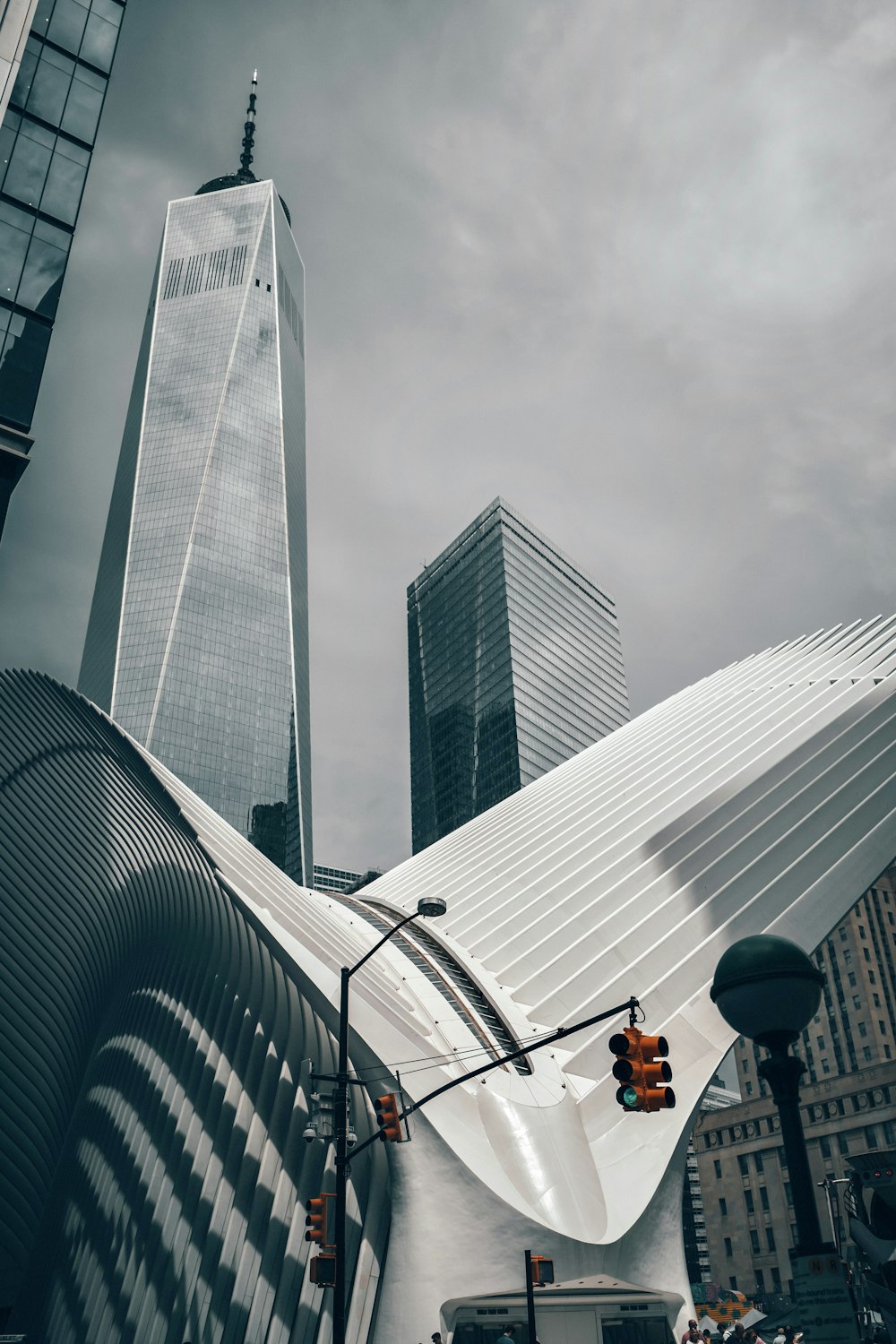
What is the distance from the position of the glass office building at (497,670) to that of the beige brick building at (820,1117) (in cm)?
5820

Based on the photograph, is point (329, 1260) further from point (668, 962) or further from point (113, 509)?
point (113, 509)

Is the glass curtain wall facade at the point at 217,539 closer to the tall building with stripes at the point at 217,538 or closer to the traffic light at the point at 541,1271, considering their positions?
the tall building with stripes at the point at 217,538

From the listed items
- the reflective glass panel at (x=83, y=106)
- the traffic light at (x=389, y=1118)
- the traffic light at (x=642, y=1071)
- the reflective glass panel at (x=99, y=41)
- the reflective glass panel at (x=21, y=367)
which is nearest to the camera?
the traffic light at (x=642, y=1071)

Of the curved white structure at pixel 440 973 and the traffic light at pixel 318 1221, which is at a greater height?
the curved white structure at pixel 440 973

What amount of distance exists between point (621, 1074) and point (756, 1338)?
11.6 meters

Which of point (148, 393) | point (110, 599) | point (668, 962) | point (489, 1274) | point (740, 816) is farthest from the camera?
point (148, 393)

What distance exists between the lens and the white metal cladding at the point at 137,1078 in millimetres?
22641

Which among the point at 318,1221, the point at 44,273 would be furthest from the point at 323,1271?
the point at 44,273

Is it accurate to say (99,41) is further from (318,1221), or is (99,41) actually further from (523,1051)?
(318,1221)

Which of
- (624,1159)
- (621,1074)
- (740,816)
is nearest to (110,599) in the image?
(740,816)

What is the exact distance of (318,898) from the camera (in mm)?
38844

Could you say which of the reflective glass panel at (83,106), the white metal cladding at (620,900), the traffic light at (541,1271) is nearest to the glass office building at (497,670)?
the white metal cladding at (620,900)

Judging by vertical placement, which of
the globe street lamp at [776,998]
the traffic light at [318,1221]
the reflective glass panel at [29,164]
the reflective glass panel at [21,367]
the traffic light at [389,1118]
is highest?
the reflective glass panel at [29,164]

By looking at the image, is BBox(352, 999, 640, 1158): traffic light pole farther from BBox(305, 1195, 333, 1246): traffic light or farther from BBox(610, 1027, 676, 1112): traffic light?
BBox(305, 1195, 333, 1246): traffic light
